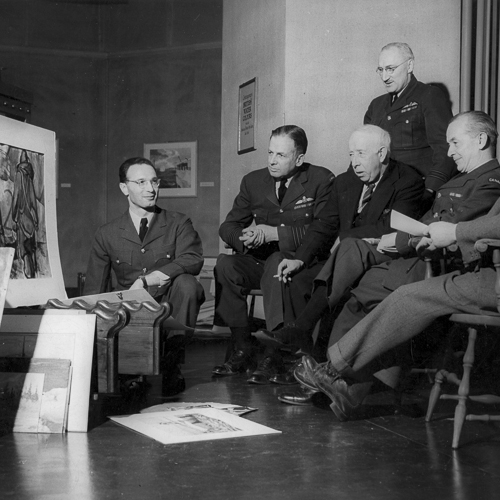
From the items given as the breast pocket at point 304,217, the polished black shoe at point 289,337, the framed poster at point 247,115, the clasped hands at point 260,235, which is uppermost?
the framed poster at point 247,115

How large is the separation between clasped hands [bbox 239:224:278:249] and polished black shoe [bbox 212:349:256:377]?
64 cm

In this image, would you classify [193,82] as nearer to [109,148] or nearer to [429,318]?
[109,148]

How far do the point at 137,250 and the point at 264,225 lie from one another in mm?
737

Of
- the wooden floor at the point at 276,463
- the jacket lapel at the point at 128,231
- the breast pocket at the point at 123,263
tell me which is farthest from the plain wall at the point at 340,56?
the wooden floor at the point at 276,463

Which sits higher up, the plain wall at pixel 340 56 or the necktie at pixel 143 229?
the plain wall at pixel 340 56

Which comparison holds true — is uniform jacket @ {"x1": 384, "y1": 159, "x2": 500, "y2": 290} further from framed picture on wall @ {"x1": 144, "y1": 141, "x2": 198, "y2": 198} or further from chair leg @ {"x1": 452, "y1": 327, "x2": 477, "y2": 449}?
framed picture on wall @ {"x1": 144, "y1": 141, "x2": 198, "y2": 198}

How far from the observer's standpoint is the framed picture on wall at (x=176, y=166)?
10133 millimetres

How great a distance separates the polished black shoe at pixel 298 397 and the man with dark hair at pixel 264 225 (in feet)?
2.54

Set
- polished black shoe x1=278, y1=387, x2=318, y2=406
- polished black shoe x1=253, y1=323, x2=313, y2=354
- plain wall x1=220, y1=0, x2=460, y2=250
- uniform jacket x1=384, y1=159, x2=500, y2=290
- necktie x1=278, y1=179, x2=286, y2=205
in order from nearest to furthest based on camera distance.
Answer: uniform jacket x1=384, y1=159, x2=500, y2=290 → polished black shoe x1=278, y1=387, x2=318, y2=406 → polished black shoe x1=253, y1=323, x2=313, y2=354 → necktie x1=278, y1=179, x2=286, y2=205 → plain wall x1=220, y1=0, x2=460, y2=250

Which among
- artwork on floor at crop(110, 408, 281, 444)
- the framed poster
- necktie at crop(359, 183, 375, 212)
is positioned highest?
the framed poster

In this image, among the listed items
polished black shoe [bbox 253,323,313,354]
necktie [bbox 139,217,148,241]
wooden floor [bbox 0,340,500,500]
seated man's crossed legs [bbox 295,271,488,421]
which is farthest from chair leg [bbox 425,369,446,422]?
necktie [bbox 139,217,148,241]

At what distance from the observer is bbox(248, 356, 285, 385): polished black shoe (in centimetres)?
403

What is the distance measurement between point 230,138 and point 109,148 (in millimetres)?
4844

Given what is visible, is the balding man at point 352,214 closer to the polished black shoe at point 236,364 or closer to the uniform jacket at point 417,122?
the polished black shoe at point 236,364
